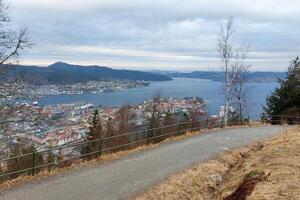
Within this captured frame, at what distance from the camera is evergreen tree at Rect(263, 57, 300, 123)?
45809 millimetres

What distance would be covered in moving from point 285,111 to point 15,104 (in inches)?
1247

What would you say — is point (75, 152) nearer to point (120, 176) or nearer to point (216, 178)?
point (120, 176)

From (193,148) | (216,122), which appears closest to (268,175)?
(193,148)

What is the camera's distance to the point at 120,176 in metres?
14.5

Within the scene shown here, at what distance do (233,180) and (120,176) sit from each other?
3544 millimetres

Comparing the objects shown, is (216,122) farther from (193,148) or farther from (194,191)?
(194,191)

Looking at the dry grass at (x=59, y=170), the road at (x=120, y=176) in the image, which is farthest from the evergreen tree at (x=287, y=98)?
the dry grass at (x=59, y=170)

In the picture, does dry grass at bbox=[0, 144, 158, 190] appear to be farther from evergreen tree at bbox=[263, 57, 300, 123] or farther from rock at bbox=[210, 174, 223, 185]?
evergreen tree at bbox=[263, 57, 300, 123]

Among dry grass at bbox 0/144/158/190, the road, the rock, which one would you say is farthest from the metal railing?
the rock

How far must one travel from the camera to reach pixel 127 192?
1259 centimetres

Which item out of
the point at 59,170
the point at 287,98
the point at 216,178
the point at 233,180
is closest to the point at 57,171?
the point at 59,170

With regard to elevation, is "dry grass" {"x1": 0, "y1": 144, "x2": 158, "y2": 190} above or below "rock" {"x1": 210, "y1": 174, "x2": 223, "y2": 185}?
above

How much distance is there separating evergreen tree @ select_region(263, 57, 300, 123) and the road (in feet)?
85.6

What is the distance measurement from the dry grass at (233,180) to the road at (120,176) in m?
0.69
